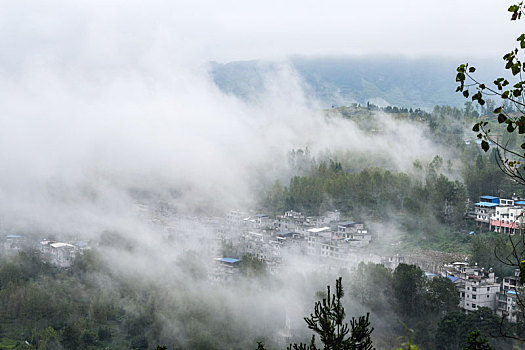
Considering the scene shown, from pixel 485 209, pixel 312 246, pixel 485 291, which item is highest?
pixel 485 209

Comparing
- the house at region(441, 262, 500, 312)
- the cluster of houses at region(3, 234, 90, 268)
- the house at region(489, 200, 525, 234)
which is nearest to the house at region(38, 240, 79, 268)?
the cluster of houses at region(3, 234, 90, 268)

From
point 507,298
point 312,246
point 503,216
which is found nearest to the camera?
point 507,298

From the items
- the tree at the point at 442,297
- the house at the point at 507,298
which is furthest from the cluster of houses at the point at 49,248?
the house at the point at 507,298

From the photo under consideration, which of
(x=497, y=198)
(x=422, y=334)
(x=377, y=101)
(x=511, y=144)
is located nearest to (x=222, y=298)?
(x=422, y=334)

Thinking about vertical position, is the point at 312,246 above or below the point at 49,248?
above

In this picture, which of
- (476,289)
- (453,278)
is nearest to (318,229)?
(453,278)

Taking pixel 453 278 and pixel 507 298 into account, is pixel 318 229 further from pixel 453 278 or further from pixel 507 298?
pixel 507 298
